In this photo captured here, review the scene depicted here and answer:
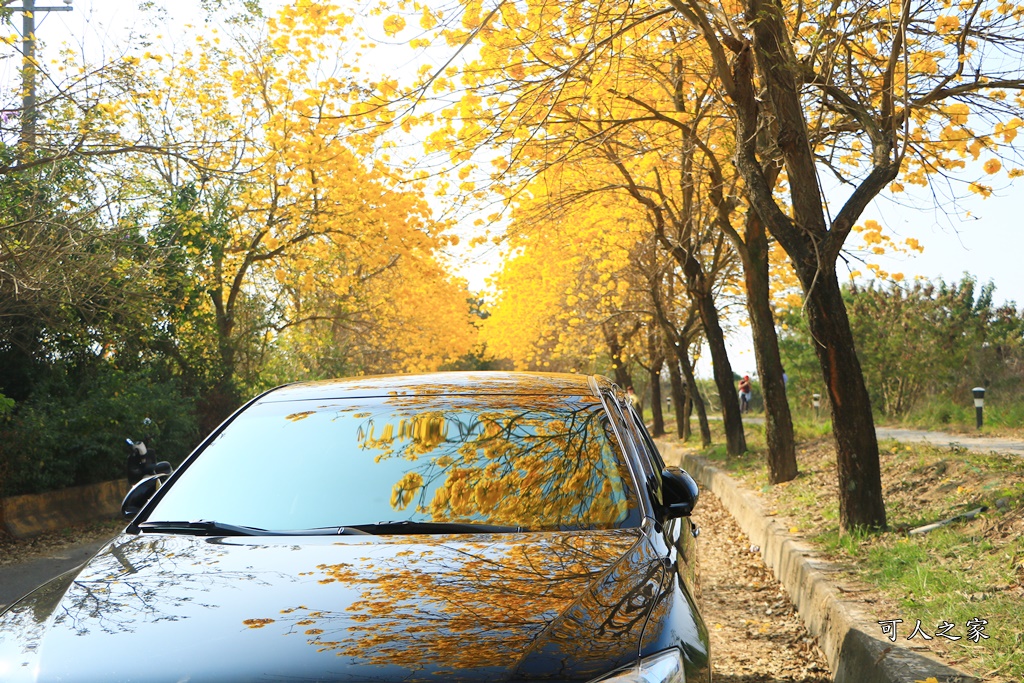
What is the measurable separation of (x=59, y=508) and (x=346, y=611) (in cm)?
1070

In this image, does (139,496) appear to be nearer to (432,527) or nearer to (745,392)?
(432,527)

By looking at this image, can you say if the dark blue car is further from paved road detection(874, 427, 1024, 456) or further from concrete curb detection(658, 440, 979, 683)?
paved road detection(874, 427, 1024, 456)

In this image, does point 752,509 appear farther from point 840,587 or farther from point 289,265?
point 289,265

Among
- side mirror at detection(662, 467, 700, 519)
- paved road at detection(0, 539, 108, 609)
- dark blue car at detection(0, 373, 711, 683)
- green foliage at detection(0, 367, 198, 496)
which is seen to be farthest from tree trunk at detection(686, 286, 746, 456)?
side mirror at detection(662, 467, 700, 519)

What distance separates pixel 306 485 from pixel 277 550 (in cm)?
57

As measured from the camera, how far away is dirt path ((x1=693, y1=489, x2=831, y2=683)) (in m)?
6.02

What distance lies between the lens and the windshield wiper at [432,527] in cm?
356

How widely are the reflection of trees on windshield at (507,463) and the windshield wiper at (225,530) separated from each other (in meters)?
0.24

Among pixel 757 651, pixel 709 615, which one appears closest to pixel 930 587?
pixel 757 651

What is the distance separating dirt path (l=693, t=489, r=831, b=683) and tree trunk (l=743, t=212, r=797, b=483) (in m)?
2.69

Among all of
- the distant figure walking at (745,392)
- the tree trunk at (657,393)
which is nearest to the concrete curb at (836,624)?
the tree trunk at (657,393)

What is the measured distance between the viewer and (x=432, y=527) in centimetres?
359

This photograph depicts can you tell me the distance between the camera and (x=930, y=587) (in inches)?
242

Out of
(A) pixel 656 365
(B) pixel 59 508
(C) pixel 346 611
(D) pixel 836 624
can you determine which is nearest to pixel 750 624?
(D) pixel 836 624
